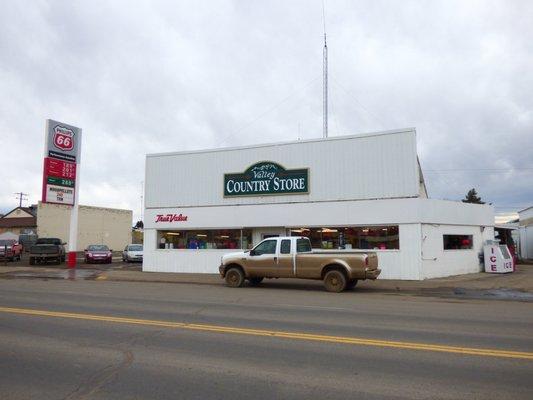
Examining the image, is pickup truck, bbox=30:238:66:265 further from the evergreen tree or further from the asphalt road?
the evergreen tree

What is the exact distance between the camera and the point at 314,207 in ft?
76.8

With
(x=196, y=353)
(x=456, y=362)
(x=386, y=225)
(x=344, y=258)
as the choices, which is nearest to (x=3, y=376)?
(x=196, y=353)

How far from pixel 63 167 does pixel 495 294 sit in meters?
24.2

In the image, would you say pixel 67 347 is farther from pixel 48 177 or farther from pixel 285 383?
pixel 48 177

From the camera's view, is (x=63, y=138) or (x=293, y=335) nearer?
(x=293, y=335)

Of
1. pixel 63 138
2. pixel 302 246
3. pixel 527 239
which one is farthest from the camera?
pixel 527 239

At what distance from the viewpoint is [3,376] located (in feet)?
19.5

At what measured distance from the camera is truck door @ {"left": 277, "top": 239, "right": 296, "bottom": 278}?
17.2 m

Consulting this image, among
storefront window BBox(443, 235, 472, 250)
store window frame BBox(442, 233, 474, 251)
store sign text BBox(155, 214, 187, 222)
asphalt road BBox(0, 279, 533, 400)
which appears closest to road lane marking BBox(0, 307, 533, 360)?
asphalt road BBox(0, 279, 533, 400)

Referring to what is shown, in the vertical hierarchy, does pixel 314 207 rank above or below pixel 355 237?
above

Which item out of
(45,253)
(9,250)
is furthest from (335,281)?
(9,250)

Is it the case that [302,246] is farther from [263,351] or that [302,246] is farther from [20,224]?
Answer: [20,224]

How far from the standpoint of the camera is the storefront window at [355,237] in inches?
854

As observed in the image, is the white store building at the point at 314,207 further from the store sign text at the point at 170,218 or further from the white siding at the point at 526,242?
the white siding at the point at 526,242
